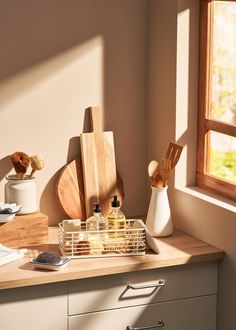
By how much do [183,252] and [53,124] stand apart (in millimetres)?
848

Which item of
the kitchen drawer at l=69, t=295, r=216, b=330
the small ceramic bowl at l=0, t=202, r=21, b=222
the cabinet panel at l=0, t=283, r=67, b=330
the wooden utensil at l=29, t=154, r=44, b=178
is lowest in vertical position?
the kitchen drawer at l=69, t=295, r=216, b=330

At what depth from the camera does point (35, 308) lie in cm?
283

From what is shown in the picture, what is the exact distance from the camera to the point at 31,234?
3180mm

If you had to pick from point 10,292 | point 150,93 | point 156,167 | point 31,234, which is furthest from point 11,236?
point 150,93

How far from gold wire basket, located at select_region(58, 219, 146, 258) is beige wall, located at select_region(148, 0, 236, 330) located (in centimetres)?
29

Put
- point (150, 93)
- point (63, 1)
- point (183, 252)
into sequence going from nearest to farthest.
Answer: point (183, 252) → point (63, 1) → point (150, 93)

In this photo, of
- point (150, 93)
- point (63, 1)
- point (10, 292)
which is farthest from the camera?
point (150, 93)

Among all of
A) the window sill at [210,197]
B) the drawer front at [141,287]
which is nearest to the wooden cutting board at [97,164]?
the window sill at [210,197]

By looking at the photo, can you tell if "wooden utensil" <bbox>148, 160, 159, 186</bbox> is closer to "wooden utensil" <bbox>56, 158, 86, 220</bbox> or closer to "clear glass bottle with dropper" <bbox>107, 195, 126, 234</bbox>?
"clear glass bottle with dropper" <bbox>107, 195, 126, 234</bbox>

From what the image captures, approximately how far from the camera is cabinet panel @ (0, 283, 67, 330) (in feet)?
9.14

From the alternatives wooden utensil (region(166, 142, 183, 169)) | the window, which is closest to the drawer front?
the window

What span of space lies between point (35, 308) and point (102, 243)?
0.39 meters

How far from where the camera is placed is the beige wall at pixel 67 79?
3.29 metres

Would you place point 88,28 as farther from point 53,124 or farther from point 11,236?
point 11,236
